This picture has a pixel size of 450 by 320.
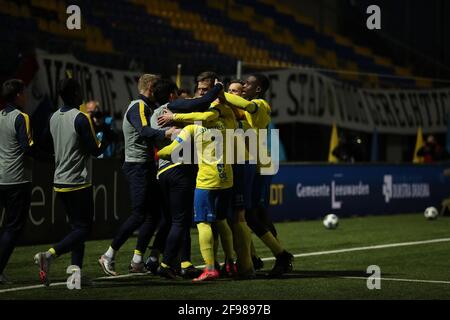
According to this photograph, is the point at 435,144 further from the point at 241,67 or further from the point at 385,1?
the point at 385,1

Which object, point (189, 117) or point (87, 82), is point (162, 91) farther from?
point (87, 82)

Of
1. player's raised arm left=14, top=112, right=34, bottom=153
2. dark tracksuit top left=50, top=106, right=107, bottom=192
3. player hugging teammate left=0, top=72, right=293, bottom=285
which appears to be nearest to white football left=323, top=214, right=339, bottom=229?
player hugging teammate left=0, top=72, right=293, bottom=285

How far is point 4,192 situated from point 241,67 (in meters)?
9.34

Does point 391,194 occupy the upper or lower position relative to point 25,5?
lower

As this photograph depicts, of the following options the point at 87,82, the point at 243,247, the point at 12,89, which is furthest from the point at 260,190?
the point at 87,82

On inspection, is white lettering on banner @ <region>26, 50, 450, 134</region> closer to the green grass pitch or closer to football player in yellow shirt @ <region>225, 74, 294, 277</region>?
the green grass pitch

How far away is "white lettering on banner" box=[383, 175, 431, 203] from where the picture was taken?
21500 millimetres

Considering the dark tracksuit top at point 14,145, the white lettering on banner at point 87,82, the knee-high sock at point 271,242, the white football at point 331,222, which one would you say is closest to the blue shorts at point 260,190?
the knee-high sock at point 271,242

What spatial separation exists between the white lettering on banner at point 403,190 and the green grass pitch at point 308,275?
4.78 meters

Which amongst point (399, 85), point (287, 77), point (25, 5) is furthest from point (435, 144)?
point (25, 5)

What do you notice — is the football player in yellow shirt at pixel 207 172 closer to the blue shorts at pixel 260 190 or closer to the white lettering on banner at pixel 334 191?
the blue shorts at pixel 260 190

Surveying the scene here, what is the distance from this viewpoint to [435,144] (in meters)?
23.4

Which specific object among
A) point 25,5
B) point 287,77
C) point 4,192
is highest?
point 25,5

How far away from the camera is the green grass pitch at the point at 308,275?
360 inches
